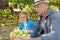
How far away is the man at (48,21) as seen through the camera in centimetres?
242

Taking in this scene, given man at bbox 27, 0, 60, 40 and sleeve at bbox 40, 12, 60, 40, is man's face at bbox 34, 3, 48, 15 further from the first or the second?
sleeve at bbox 40, 12, 60, 40

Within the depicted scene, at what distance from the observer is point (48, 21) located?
270cm

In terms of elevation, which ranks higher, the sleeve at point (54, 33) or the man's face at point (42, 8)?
the man's face at point (42, 8)

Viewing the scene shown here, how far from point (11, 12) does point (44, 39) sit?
274 inches

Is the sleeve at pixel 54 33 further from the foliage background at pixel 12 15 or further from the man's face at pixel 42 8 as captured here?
the foliage background at pixel 12 15

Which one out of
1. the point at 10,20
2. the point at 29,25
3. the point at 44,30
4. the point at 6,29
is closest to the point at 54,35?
the point at 44,30

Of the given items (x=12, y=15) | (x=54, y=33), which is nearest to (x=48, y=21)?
(x=54, y=33)

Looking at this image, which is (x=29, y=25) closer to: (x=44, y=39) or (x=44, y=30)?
(x=44, y=30)

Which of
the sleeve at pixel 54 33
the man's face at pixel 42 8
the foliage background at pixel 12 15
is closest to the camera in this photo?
the sleeve at pixel 54 33

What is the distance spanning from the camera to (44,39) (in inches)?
95.6

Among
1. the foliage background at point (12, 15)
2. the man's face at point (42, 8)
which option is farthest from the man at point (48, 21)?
the foliage background at point (12, 15)

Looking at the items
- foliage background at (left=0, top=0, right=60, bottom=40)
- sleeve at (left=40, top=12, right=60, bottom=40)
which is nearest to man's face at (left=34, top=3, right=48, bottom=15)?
sleeve at (left=40, top=12, right=60, bottom=40)

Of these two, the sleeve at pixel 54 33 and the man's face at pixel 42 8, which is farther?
the man's face at pixel 42 8

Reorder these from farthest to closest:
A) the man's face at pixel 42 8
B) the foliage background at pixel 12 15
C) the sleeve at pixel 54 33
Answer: the foliage background at pixel 12 15, the man's face at pixel 42 8, the sleeve at pixel 54 33
